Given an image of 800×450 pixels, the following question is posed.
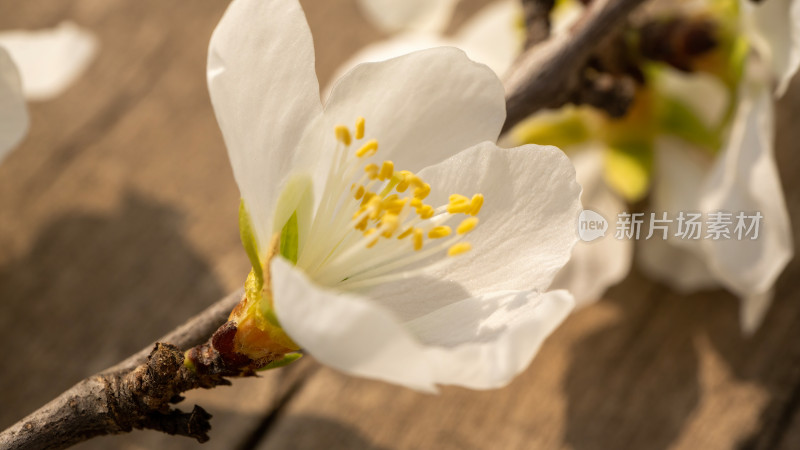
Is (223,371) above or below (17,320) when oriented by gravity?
above

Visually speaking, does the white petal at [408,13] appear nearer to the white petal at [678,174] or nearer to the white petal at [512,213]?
the white petal at [678,174]

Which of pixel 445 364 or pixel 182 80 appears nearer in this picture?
pixel 445 364

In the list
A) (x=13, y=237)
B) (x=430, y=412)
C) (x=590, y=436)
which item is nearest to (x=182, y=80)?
(x=13, y=237)

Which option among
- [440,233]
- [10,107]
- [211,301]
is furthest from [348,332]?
[211,301]

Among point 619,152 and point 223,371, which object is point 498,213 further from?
point 619,152

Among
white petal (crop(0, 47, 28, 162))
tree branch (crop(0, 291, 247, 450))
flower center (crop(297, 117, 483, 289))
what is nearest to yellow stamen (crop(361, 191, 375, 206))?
flower center (crop(297, 117, 483, 289))
